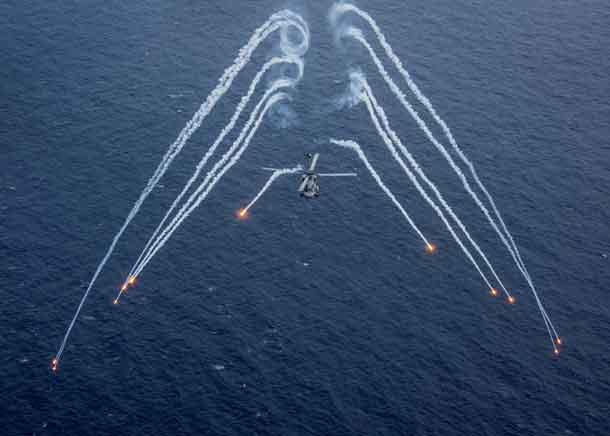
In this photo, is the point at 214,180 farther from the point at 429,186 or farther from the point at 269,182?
the point at 429,186

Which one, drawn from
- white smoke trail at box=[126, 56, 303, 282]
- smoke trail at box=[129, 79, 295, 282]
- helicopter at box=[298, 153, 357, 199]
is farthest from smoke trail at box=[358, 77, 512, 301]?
white smoke trail at box=[126, 56, 303, 282]

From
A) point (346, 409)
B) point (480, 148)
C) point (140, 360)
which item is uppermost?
point (480, 148)

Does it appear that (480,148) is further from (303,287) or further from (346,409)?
(346,409)

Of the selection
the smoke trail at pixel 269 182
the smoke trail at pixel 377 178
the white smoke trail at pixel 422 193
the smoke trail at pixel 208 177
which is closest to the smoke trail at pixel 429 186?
the white smoke trail at pixel 422 193

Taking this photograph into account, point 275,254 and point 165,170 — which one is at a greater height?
point 165,170

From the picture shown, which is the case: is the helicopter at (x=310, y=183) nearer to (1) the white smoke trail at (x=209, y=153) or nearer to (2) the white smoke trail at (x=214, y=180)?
(2) the white smoke trail at (x=214, y=180)

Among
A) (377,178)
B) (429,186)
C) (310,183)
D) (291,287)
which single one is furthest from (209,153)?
(429,186)

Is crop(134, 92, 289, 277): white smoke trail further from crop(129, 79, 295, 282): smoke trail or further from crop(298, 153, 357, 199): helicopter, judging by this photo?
crop(298, 153, 357, 199): helicopter

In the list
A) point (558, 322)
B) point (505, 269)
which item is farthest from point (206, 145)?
point (558, 322)
